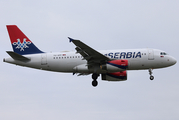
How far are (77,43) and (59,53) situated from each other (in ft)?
19.6

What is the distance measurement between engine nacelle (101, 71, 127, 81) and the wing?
4.43m

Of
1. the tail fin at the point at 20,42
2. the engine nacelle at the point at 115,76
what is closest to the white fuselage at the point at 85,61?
the tail fin at the point at 20,42

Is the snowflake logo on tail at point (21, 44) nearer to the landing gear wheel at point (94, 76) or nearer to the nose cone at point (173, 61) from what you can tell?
the landing gear wheel at point (94, 76)

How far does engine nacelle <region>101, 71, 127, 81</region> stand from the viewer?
42.4 meters

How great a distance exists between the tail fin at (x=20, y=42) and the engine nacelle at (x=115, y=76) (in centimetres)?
950

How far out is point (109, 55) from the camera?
39.7 metres

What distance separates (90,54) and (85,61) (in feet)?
6.71

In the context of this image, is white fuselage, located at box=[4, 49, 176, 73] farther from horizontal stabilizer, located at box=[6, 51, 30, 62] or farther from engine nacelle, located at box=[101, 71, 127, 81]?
engine nacelle, located at box=[101, 71, 127, 81]

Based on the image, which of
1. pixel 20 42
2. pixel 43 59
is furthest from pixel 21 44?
pixel 43 59

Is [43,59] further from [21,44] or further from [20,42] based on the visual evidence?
[20,42]

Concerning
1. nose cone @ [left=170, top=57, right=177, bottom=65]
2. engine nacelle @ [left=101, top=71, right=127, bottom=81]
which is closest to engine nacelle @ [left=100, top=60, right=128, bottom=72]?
engine nacelle @ [left=101, top=71, right=127, bottom=81]

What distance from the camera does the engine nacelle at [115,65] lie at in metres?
38.0

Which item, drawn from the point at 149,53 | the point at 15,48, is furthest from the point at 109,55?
the point at 15,48

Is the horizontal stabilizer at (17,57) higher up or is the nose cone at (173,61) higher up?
the horizontal stabilizer at (17,57)
